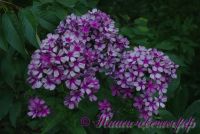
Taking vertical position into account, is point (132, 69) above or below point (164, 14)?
below

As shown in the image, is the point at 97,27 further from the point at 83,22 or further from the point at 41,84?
the point at 41,84

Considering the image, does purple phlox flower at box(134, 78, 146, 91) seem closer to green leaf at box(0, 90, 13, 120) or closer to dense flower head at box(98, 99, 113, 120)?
dense flower head at box(98, 99, 113, 120)

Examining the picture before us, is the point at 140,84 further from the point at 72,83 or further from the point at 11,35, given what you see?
the point at 11,35

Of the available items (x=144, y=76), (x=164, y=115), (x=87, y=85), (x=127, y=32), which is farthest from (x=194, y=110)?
(x=87, y=85)

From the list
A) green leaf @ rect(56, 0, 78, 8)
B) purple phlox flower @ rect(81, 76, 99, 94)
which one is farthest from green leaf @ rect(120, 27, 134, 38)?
purple phlox flower @ rect(81, 76, 99, 94)

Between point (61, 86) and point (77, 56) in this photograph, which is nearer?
point (77, 56)

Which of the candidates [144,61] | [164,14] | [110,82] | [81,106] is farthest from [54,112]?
[164,14]
